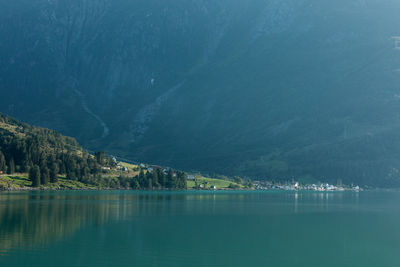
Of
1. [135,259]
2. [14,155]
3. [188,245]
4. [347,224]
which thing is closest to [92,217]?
[188,245]

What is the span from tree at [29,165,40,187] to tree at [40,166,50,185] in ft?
11.0

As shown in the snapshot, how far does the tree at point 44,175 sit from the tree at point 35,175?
3.36m

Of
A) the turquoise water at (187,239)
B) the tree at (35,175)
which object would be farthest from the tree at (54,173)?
the turquoise water at (187,239)

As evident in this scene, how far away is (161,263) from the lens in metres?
45.5

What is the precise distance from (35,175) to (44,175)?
4415 millimetres

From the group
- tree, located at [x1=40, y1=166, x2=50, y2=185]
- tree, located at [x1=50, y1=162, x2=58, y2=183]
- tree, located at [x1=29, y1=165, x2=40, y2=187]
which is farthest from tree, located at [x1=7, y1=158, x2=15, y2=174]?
tree, located at [x1=50, y1=162, x2=58, y2=183]

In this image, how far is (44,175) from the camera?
17038 cm

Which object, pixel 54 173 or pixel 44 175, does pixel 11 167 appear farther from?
pixel 54 173

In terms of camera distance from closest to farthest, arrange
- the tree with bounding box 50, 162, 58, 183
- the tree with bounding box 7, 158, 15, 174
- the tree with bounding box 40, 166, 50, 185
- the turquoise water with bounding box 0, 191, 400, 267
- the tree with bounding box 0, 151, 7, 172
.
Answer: the turquoise water with bounding box 0, 191, 400, 267 → the tree with bounding box 0, 151, 7, 172 → the tree with bounding box 7, 158, 15, 174 → the tree with bounding box 40, 166, 50, 185 → the tree with bounding box 50, 162, 58, 183

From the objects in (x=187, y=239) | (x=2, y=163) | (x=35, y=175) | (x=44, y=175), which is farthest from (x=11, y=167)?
(x=187, y=239)

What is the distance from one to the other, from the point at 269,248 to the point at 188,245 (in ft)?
25.9

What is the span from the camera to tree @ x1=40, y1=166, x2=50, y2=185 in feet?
560

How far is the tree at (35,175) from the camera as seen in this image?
166 metres

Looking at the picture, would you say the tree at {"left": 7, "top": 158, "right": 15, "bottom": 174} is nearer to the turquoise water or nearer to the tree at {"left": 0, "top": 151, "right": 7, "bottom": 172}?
the tree at {"left": 0, "top": 151, "right": 7, "bottom": 172}
